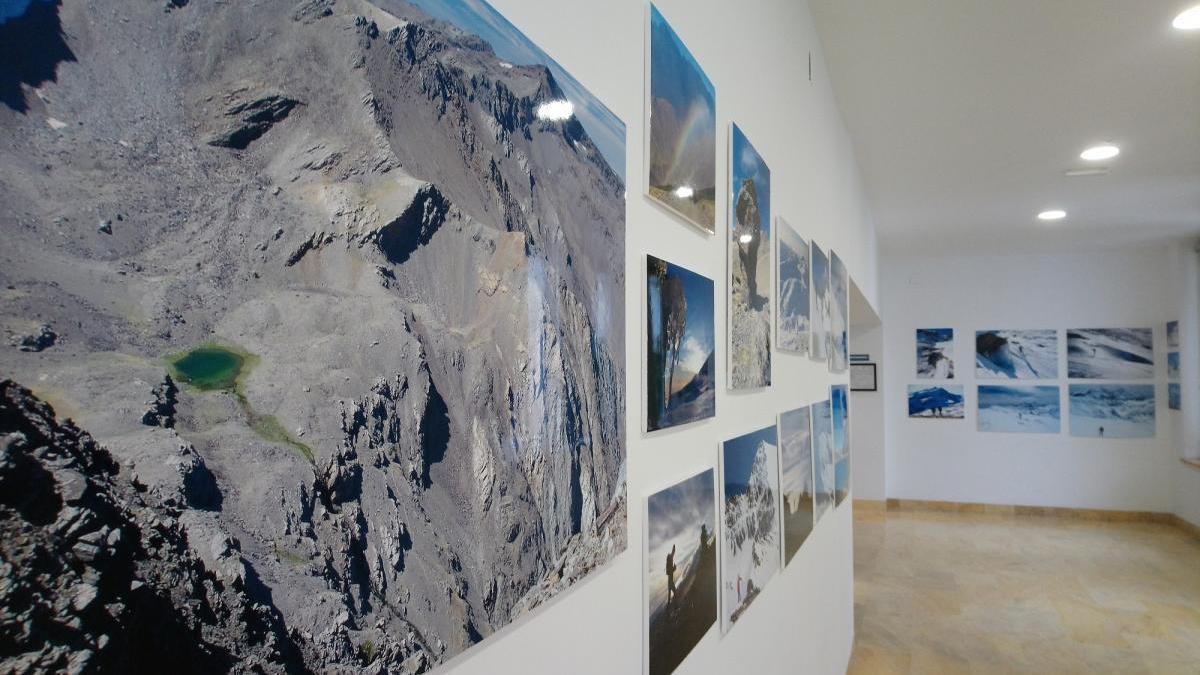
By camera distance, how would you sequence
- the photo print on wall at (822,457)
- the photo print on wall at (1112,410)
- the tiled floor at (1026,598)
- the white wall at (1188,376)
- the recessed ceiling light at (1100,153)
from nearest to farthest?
the photo print on wall at (822,457)
the recessed ceiling light at (1100,153)
the tiled floor at (1026,598)
the white wall at (1188,376)
the photo print on wall at (1112,410)

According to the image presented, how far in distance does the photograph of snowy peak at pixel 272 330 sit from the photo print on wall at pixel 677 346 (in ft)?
A: 1.09

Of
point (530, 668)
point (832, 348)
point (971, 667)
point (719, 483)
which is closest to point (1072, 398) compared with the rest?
point (971, 667)

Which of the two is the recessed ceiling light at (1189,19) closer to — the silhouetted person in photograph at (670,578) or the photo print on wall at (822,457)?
the photo print on wall at (822,457)

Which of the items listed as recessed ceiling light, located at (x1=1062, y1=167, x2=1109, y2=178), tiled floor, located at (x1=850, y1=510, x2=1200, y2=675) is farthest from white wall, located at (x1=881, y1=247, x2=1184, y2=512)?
recessed ceiling light, located at (x1=1062, y1=167, x2=1109, y2=178)

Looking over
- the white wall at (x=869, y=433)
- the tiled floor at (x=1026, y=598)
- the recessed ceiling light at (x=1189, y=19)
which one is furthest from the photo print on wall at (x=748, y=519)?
the white wall at (x=869, y=433)

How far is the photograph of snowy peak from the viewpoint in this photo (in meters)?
0.31

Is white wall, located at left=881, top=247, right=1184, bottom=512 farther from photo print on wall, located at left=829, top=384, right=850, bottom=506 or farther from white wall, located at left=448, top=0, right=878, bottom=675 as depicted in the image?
white wall, located at left=448, top=0, right=878, bottom=675

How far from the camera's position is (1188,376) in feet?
24.6

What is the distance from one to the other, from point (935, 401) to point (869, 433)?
0.96 meters

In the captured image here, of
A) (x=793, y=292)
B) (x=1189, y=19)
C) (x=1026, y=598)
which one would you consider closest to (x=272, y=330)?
(x=793, y=292)

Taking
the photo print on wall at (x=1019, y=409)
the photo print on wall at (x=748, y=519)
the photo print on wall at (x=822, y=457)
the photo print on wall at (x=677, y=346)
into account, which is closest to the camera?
the photo print on wall at (x=677, y=346)

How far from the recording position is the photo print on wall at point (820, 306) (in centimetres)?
258

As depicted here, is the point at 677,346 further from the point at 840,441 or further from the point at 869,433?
the point at 869,433

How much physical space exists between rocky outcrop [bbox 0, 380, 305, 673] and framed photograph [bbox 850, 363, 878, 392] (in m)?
9.39
